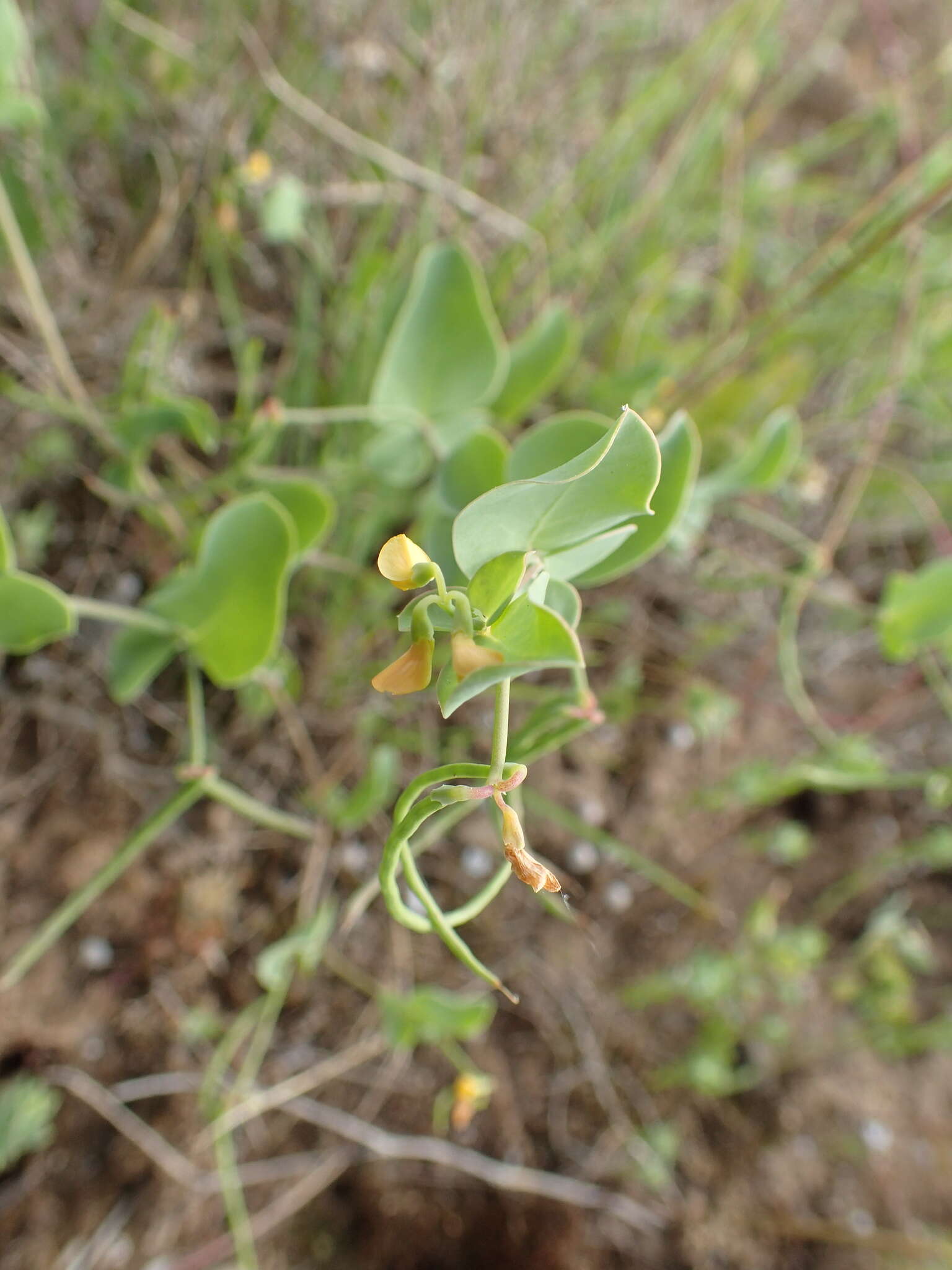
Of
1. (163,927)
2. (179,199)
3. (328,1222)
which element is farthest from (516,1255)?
(179,199)

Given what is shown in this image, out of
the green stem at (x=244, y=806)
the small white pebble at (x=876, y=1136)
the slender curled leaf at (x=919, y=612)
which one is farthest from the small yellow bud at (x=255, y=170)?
the small white pebble at (x=876, y=1136)

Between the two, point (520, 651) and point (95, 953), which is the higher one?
point (520, 651)

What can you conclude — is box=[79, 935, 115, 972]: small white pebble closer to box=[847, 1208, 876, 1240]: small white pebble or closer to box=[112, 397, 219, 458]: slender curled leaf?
box=[112, 397, 219, 458]: slender curled leaf

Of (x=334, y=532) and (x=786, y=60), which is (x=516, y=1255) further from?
(x=786, y=60)

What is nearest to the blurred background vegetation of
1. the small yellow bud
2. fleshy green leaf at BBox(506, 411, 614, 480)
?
the small yellow bud

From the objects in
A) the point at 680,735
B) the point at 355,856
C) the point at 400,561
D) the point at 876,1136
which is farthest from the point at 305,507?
the point at 876,1136

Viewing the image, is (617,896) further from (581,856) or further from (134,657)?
(134,657)

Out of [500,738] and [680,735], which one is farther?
[680,735]

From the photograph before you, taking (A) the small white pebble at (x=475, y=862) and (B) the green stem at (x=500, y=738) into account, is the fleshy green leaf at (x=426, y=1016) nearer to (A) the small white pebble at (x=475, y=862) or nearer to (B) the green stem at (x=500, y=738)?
(A) the small white pebble at (x=475, y=862)
